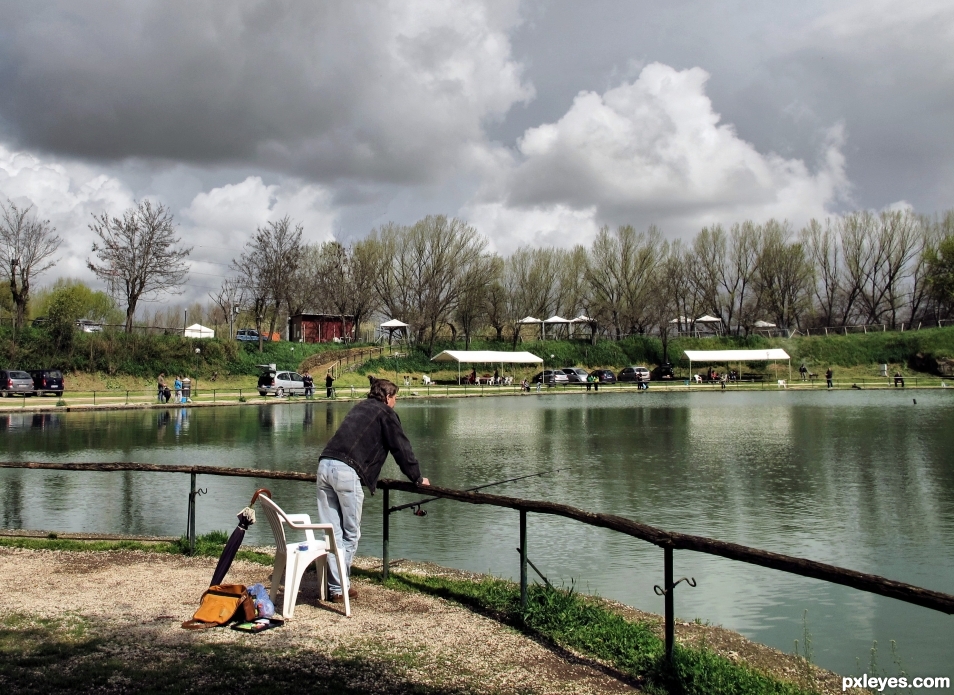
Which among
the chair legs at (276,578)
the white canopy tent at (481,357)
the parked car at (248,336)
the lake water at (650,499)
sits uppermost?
the parked car at (248,336)

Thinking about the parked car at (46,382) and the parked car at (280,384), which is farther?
the parked car at (280,384)

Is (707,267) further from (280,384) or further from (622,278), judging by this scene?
(280,384)

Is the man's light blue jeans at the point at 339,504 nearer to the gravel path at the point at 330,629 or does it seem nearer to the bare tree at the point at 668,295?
the gravel path at the point at 330,629

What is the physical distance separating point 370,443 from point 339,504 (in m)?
0.53

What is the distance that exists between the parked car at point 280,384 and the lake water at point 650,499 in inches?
663

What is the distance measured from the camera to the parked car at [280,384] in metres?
47.1

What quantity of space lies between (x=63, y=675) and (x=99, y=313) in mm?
82102

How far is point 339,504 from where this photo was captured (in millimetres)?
6371

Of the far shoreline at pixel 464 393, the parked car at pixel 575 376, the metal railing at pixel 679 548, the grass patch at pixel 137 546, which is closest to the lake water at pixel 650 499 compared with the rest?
the grass patch at pixel 137 546

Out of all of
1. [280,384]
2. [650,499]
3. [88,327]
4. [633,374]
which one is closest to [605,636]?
[650,499]

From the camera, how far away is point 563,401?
151 feet

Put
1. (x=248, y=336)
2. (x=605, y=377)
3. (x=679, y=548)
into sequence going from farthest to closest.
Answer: (x=605, y=377), (x=248, y=336), (x=679, y=548)

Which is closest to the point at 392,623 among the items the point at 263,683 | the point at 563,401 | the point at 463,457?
the point at 263,683


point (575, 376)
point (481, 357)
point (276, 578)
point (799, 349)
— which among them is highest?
point (799, 349)
